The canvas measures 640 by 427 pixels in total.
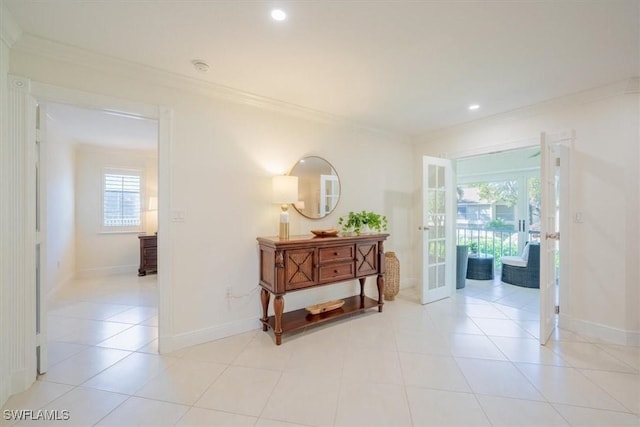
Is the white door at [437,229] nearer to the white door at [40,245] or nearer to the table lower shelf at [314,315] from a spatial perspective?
the table lower shelf at [314,315]

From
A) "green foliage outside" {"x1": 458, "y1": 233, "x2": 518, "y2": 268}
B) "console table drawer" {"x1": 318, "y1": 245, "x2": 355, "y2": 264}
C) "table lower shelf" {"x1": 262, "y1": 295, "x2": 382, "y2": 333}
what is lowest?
"table lower shelf" {"x1": 262, "y1": 295, "x2": 382, "y2": 333}

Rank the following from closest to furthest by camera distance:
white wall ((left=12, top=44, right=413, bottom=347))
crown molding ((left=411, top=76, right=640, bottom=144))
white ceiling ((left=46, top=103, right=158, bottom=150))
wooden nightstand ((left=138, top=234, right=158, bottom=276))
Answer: white wall ((left=12, top=44, right=413, bottom=347)), crown molding ((left=411, top=76, right=640, bottom=144)), white ceiling ((left=46, top=103, right=158, bottom=150)), wooden nightstand ((left=138, top=234, right=158, bottom=276))

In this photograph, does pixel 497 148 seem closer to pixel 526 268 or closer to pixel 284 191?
pixel 526 268

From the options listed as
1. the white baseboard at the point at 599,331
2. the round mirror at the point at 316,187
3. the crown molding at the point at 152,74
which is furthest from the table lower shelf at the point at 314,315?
the crown molding at the point at 152,74

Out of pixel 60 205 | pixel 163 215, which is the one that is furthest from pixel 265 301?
pixel 60 205

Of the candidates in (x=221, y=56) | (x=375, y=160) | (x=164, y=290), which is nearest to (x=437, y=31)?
(x=221, y=56)

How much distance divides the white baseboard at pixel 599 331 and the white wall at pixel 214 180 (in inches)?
100

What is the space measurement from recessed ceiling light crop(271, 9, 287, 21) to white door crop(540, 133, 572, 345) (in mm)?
2521

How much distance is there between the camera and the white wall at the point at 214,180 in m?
2.30

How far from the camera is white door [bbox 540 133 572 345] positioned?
2.58m

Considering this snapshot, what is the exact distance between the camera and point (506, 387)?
193cm

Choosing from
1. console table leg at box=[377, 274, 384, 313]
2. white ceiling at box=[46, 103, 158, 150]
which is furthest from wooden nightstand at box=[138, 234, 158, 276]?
console table leg at box=[377, 274, 384, 313]

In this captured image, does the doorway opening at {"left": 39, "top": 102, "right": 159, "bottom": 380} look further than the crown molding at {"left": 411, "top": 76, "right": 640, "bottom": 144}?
Yes

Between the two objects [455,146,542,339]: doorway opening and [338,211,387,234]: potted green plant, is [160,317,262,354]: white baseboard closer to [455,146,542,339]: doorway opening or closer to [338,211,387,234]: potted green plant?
[338,211,387,234]: potted green plant
